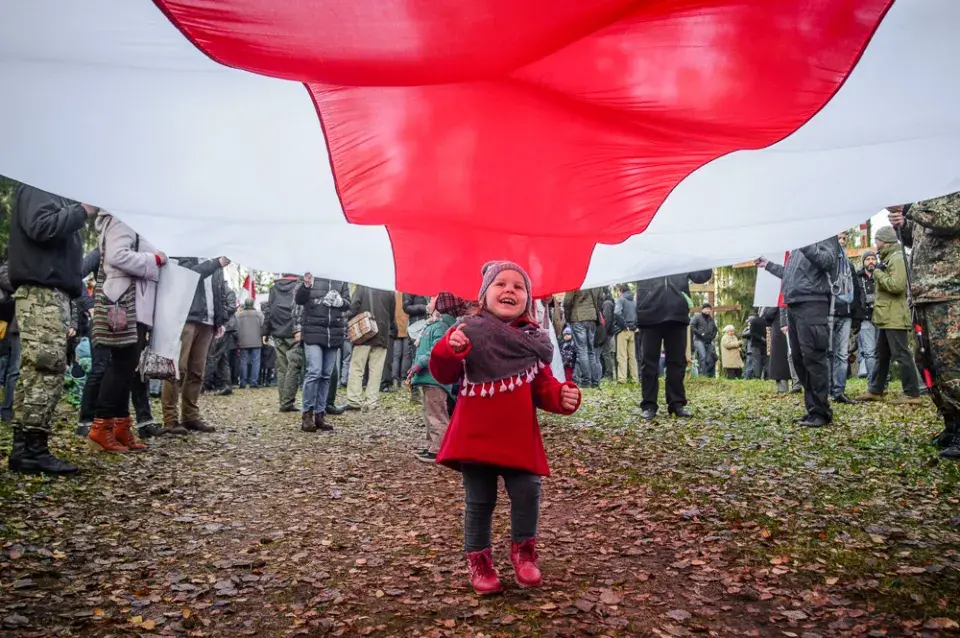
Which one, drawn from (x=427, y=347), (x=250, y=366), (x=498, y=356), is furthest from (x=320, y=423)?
(x=250, y=366)

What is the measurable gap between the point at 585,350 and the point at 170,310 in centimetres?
925

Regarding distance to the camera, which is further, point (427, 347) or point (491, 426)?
point (427, 347)

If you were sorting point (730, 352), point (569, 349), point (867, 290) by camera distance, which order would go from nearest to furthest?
point (867, 290) < point (569, 349) < point (730, 352)

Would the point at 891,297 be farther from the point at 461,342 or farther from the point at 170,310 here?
the point at 170,310

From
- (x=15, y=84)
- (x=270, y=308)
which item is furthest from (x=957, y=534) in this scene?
(x=270, y=308)

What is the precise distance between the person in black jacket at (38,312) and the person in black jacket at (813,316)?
6487 millimetres

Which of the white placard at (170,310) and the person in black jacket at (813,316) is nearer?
the white placard at (170,310)

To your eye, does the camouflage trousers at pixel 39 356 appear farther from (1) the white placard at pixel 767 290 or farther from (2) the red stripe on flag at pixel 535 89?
(1) the white placard at pixel 767 290

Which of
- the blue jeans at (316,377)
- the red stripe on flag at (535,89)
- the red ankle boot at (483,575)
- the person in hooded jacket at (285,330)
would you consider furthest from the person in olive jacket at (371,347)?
the red ankle boot at (483,575)

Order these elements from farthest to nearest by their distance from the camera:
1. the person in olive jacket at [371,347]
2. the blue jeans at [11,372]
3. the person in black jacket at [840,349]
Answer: the person in olive jacket at [371,347], the person in black jacket at [840,349], the blue jeans at [11,372]

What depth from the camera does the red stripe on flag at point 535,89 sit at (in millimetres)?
2812

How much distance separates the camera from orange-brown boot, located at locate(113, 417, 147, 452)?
6297 mm

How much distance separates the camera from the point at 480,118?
364cm

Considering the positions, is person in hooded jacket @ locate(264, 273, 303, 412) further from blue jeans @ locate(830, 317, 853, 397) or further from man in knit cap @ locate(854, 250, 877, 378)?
man in knit cap @ locate(854, 250, 877, 378)
